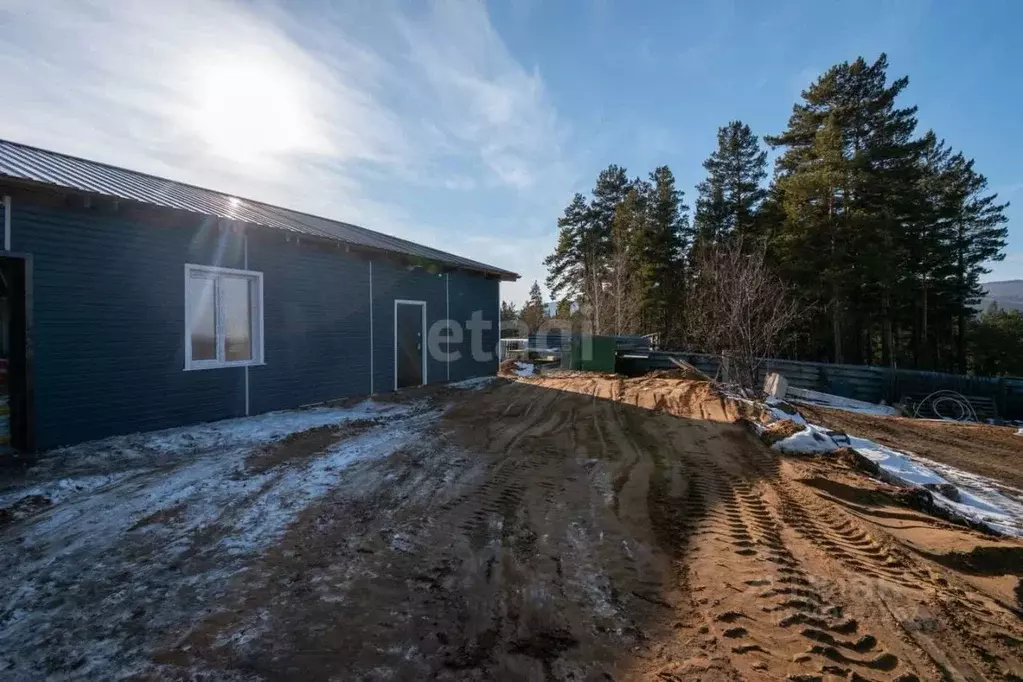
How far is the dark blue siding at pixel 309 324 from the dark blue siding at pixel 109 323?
853mm

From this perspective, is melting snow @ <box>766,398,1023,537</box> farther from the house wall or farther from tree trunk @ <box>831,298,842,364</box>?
tree trunk @ <box>831,298,842,364</box>

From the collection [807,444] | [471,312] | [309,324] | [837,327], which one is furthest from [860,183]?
[309,324]

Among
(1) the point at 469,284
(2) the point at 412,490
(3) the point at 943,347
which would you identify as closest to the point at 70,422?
(2) the point at 412,490

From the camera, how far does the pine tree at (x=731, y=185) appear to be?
2711cm

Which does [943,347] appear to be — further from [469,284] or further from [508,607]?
[508,607]

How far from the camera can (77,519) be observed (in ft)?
12.3

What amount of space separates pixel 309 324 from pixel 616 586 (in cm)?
751

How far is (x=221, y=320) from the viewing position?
7457mm

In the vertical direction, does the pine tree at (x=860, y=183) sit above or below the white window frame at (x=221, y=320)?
above

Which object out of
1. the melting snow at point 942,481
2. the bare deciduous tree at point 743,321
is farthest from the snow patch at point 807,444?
the bare deciduous tree at point 743,321

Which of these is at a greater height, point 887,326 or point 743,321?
point 887,326

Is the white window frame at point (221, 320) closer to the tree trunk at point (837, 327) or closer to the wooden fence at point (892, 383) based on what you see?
the wooden fence at point (892, 383)

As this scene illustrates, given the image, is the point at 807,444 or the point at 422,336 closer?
the point at 807,444

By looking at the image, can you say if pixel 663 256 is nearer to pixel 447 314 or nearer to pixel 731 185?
pixel 731 185
